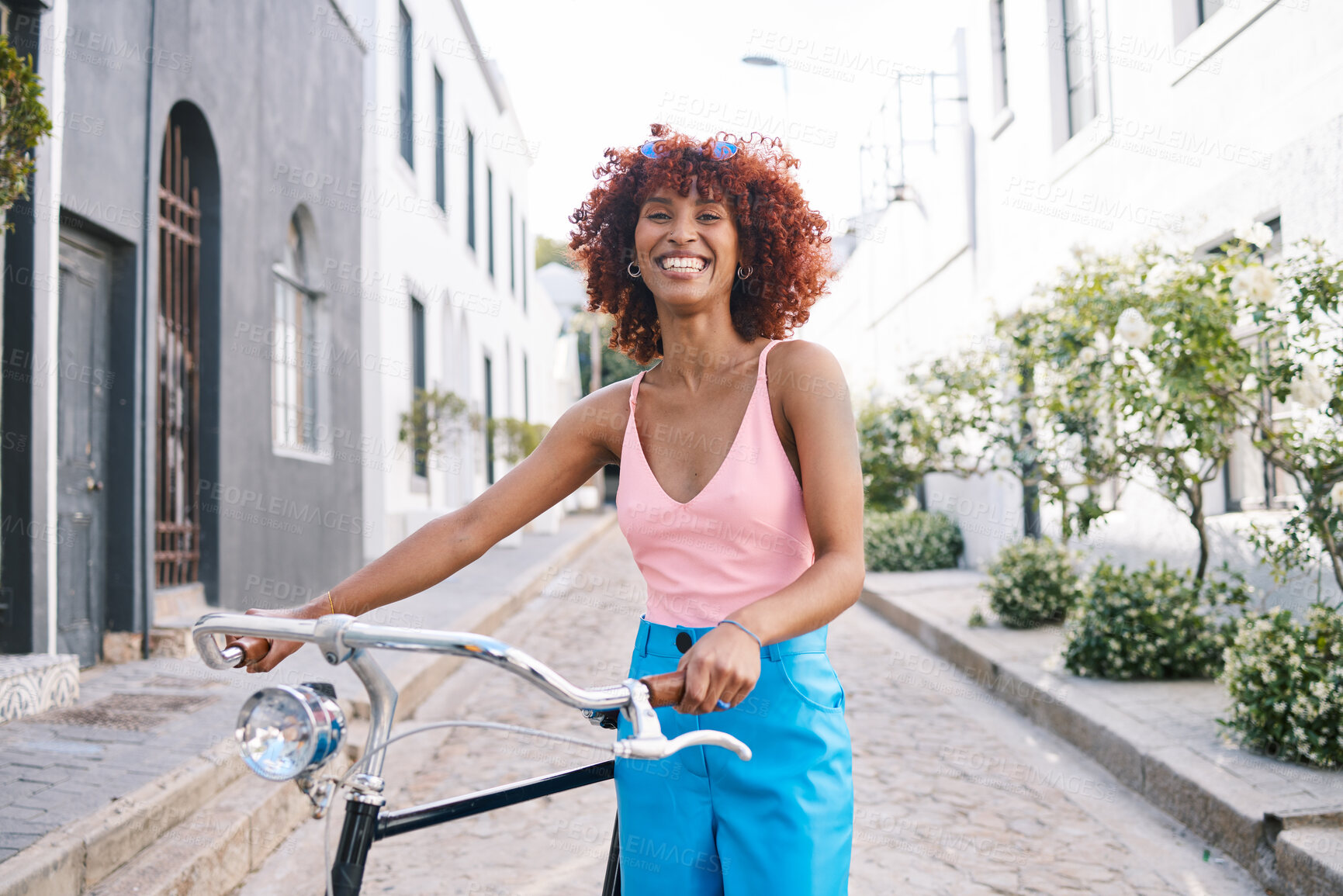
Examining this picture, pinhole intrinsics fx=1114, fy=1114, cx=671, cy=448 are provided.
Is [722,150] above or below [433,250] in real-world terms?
below

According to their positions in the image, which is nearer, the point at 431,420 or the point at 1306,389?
the point at 1306,389

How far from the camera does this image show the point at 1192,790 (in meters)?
4.45

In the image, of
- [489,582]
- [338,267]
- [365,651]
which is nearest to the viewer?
[365,651]

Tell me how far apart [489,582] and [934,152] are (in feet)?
26.9

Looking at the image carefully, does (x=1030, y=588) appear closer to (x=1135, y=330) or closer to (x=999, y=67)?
(x=1135, y=330)

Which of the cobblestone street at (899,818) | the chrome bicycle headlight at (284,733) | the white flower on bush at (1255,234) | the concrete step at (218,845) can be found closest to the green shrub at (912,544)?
the cobblestone street at (899,818)

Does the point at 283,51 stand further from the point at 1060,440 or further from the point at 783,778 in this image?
the point at 783,778

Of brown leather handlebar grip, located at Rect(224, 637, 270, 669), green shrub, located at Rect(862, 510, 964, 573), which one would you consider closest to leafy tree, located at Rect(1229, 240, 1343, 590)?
brown leather handlebar grip, located at Rect(224, 637, 270, 669)

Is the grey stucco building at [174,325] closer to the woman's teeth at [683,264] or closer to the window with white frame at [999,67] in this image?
the woman's teeth at [683,264]

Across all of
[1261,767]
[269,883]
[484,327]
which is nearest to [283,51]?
[269,883]

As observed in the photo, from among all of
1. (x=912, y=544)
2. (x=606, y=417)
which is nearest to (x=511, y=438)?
(x=912, y=544)

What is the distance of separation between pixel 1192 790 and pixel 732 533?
3.55m

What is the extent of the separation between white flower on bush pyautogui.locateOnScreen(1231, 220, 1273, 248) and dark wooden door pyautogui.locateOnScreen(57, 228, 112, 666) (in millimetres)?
6402

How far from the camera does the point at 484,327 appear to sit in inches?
789
